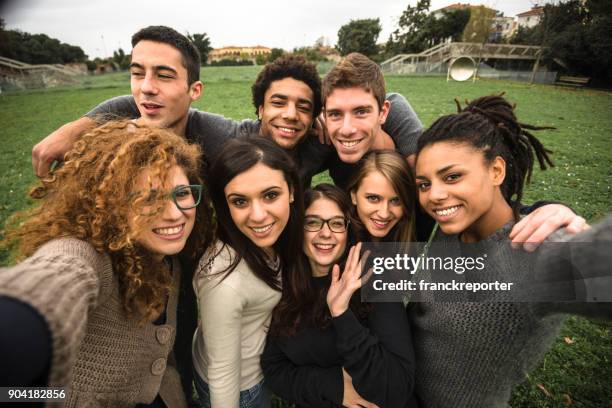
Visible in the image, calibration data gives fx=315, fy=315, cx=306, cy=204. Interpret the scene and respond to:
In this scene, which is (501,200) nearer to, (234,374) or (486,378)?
(486,378)

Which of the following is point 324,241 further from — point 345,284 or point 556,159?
point 556,159

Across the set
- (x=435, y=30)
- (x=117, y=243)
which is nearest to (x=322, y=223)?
(x=117, y=243)

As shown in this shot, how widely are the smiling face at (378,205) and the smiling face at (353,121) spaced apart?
1.54ft

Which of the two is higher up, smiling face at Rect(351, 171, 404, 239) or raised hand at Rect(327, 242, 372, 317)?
smiling face at Rect(351, 171, 404, 239)

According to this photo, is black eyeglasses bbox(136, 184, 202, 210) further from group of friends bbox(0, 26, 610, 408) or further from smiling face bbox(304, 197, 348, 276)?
smiling face bbox(304, 197, 348, 276)

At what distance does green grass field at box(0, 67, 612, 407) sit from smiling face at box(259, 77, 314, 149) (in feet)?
10.6

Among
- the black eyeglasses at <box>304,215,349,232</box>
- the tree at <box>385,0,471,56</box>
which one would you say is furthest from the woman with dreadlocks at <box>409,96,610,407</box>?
the tree at <box>385,0,471,56</box>

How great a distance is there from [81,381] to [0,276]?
39.2 inches

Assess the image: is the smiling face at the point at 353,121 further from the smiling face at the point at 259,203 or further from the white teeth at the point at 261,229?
the white teeth at the point at 261,229

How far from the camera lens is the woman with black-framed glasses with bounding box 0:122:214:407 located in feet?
4.93

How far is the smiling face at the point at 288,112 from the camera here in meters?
3.27

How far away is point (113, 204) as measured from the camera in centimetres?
166

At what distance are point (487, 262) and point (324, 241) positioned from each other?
3.60 ft

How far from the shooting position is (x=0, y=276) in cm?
90
